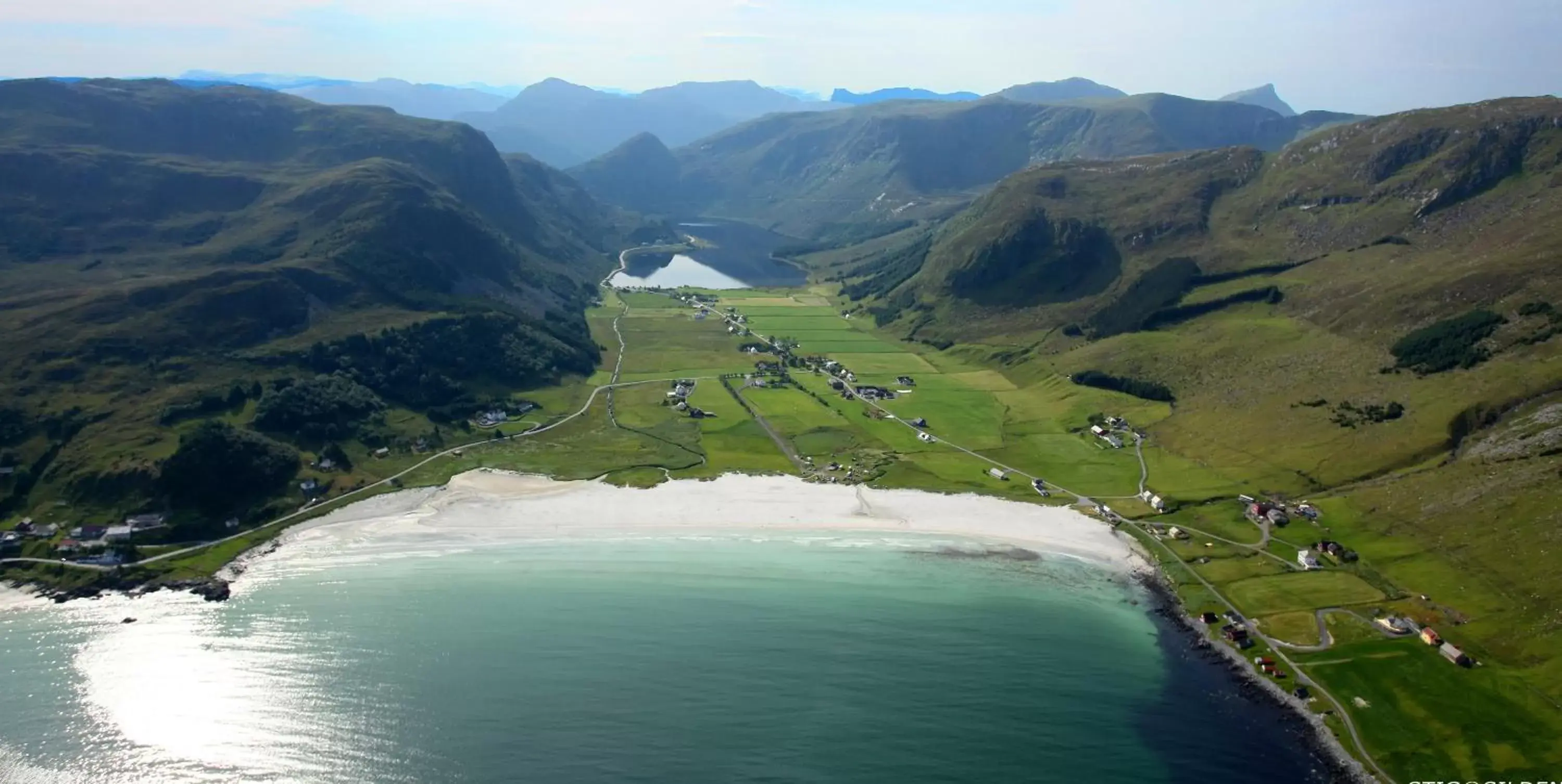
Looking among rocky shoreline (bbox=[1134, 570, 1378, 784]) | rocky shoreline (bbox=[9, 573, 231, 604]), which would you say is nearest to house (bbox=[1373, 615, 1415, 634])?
rocky shoreline (bbox=[1134, 570, 1378, 784])

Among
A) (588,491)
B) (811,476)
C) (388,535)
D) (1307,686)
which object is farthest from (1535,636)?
(388,535)

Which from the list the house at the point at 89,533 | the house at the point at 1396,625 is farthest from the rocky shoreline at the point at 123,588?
the house at the point at 1396,625

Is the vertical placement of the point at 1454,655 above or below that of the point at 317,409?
above

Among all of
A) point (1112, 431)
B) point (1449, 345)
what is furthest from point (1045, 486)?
point (1449, 345)

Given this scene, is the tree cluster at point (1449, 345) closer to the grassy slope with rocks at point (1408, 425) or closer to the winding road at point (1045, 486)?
the grassy slope with rocks at point (1408, 425)

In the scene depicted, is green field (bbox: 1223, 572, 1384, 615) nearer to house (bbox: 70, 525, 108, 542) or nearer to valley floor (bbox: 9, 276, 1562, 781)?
valley floor (bbox: 9, 276, 1562, 781)

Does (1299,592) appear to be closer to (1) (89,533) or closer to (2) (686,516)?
(2) (686,516)
